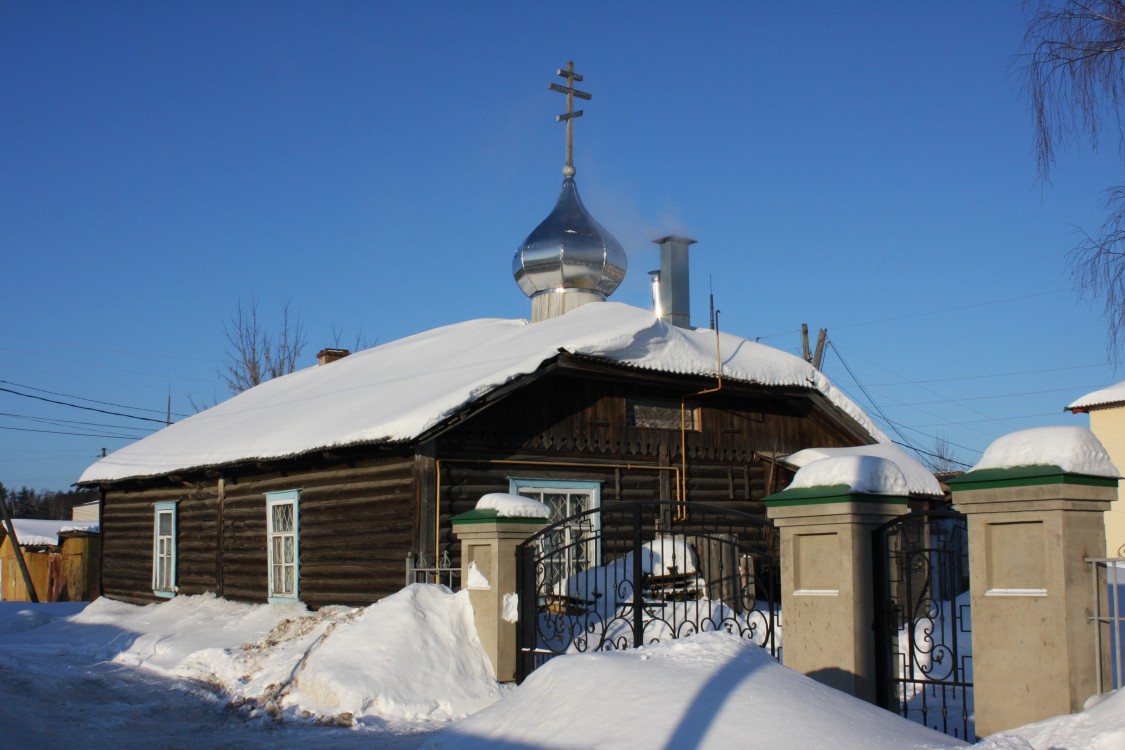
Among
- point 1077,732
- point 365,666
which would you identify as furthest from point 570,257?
point 1077,732

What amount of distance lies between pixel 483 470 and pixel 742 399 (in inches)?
190

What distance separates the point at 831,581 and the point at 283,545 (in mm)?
10871

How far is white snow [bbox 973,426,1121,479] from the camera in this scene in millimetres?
6484

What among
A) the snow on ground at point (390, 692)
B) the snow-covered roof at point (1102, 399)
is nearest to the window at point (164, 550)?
the snow on ground at point (390, 692)

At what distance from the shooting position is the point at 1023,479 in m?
6.62

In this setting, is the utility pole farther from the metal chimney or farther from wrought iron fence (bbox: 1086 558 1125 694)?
wrought iron fence (bbox: 1086 558 1125 694)

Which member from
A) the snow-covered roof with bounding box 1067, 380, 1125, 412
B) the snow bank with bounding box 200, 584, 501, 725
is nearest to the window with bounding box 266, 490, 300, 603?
the snow bank with bounding box 200, 584, 501, 725

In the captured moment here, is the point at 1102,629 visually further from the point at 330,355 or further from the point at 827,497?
the point at 330,355

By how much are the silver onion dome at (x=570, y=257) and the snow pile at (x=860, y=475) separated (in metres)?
13.2

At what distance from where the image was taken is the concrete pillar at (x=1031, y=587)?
21.2 ft

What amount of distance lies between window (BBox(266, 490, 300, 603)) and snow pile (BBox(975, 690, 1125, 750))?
12.3 meters

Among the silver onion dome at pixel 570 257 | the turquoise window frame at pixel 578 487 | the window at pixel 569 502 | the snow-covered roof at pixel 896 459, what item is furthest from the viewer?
the silver onion dome at pixel 570 257

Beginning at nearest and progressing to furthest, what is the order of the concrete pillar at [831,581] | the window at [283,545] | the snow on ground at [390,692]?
the snow on ground at [390,692] → the concrete pillar at [831,581] → the window at [283,545]

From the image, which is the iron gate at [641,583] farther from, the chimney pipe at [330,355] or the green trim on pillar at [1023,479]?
the chimney pipe at [330,355]
